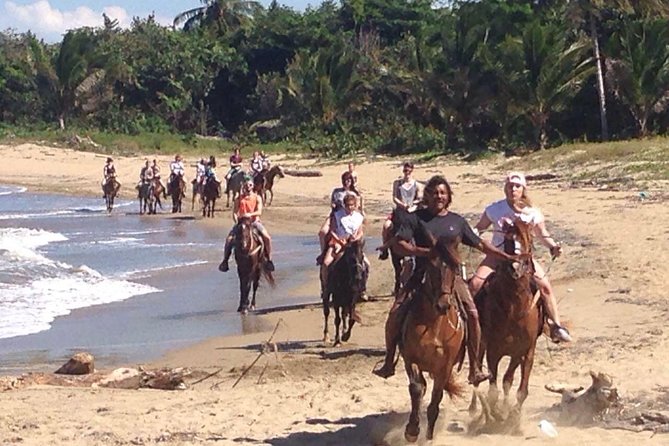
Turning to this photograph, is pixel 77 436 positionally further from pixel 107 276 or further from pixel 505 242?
pixel 107 276

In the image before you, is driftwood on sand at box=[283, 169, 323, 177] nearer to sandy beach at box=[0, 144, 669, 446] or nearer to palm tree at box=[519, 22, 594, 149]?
palm tree at box=[519, 22, 594, 149]

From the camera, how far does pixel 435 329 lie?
26.6 feet

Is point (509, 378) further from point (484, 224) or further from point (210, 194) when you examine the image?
point (210, 194)

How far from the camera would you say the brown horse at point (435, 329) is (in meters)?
8.00

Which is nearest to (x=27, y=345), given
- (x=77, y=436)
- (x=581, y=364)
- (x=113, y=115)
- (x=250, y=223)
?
(x=250, y=223)

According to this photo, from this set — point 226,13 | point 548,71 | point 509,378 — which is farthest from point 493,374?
point 226,13

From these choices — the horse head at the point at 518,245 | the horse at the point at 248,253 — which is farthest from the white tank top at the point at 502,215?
the horse at the point at 248,253

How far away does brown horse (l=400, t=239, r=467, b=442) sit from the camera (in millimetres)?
8000

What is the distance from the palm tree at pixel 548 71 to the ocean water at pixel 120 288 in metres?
13.5

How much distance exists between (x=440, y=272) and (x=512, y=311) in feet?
3.26

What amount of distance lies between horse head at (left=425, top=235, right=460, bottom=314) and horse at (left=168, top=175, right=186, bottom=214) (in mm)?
28124

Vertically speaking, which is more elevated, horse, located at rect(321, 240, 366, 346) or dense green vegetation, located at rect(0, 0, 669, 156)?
dense green vegetation, located at rect(0, 0, 669, 156)

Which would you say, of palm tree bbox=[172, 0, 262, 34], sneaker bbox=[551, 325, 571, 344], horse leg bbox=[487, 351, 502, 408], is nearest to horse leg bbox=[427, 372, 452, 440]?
horse leg bbox=[487, 351, 502, 408]

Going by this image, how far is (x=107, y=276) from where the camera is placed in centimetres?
2205
